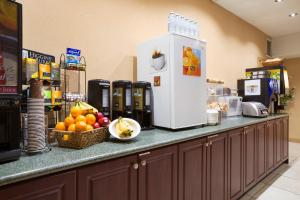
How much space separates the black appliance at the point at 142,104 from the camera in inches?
74.4

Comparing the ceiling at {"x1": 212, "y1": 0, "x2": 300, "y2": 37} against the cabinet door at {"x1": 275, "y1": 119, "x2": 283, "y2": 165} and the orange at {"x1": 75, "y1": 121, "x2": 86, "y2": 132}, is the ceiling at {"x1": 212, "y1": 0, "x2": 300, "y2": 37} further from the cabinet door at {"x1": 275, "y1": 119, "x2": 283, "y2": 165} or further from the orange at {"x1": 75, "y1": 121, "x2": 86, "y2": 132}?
the orange at {"x1": 75, "y1": 121, "x2": 86, "y2": 132}

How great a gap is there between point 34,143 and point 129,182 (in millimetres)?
604

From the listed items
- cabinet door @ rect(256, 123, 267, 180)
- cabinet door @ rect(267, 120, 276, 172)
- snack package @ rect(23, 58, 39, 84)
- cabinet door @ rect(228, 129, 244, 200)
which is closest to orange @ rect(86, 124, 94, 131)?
snack package @ rect(23, 58, 39, 84)

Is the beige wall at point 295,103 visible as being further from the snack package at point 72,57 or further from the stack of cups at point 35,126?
the stack of cups at point 35,126

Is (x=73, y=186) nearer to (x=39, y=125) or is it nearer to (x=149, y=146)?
(x=39, y=125)

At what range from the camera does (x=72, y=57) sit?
1677 mm

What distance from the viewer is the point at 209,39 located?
3492mm

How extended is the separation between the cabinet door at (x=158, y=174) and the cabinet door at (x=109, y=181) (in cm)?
7

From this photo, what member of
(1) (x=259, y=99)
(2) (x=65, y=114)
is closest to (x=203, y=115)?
(2) (x=65, y=114)

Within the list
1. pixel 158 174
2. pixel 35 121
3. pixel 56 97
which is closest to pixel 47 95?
pixel 56 97

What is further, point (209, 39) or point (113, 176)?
point (209, 39)

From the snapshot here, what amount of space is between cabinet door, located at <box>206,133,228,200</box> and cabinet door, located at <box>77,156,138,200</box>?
0.91 m

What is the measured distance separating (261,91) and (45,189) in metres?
3.60

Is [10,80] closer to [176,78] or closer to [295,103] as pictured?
[176,78]
